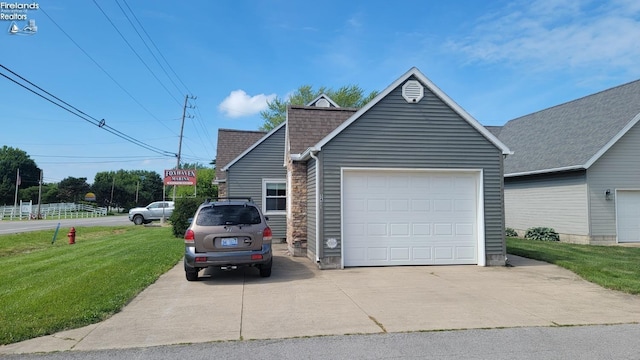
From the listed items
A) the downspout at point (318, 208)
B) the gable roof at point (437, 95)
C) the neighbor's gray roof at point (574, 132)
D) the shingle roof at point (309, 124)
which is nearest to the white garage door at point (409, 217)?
the downspout at point (318, 208)

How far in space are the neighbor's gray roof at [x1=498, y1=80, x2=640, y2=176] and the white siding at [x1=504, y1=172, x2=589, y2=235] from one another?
676 mm

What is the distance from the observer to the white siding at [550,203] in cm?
1599

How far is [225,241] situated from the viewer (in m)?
8.37

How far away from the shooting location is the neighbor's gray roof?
15.8 m

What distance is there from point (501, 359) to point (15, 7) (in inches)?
614

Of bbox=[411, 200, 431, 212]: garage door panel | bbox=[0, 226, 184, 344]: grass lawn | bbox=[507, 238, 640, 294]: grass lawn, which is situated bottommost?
bbox=[0, 226, 184, 344]: grass lawn

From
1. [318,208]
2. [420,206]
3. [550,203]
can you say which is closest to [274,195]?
[318,208]

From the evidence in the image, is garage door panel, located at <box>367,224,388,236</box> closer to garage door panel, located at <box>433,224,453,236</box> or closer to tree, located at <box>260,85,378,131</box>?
garage door panel, located at <box>433,224,453,236</box>

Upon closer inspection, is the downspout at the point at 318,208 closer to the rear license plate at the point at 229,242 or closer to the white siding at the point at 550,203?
the rear license plate at the point at 229,242

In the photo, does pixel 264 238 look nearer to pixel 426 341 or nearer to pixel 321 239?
pixel 321 239

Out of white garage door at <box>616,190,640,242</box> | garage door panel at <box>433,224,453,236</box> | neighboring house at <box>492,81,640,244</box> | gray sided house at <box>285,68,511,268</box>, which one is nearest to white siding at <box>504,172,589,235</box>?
neighboring house at <box>492,81,640,244</box>

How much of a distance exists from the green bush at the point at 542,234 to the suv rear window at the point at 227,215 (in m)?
13.8

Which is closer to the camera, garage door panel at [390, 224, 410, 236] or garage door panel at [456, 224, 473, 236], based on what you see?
garage door panel at [390, 224, 410, 236]

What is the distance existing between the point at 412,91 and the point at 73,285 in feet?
28.7
